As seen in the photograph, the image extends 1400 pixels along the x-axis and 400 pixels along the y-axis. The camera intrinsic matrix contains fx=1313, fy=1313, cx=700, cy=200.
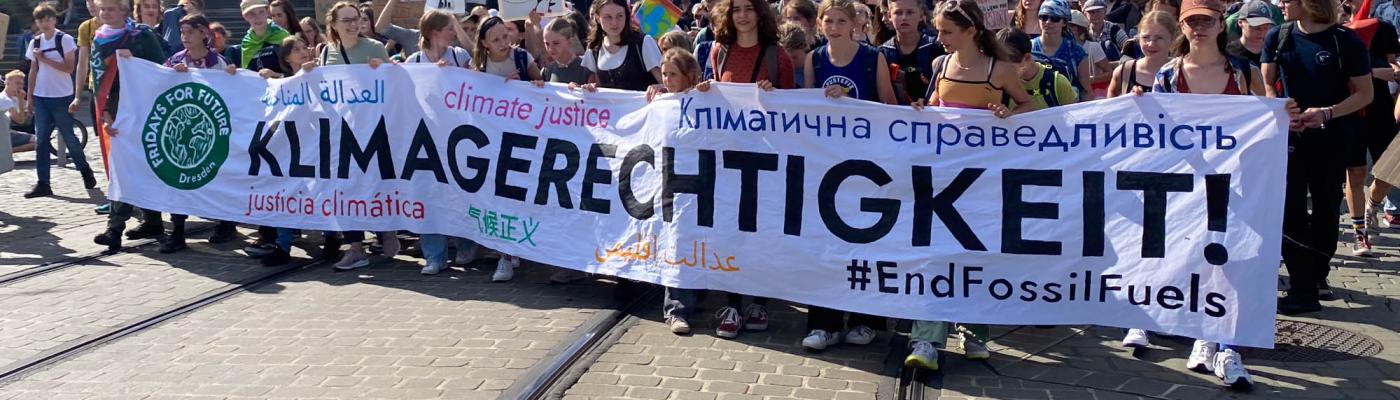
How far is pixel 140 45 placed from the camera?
31.5ft

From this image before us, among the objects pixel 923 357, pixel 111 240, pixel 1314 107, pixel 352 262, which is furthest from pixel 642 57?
pixel 111 240

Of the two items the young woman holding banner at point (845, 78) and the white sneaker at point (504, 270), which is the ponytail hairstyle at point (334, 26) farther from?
the young woman holding banner at point (845, 78)

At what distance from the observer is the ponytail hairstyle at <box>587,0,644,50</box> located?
768 cm

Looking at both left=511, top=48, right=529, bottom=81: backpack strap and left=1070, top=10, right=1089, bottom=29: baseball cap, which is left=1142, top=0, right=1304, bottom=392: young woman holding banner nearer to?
left=1070, top=10, right=1089, bottom=29: baseball cap

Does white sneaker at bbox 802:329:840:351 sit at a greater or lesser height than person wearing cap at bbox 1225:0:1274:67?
lesser

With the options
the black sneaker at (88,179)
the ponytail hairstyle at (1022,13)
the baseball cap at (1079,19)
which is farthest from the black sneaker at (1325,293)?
the black sneaker at (88,179)

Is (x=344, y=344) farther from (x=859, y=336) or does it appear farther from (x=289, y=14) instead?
(x=289, y=14)

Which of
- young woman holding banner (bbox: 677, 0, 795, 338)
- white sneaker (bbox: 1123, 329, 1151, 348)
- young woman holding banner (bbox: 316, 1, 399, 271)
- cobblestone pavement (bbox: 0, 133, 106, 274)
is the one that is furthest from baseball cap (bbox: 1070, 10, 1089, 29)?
cobblestone pavement (bbox: 0, 133, 106, 274)

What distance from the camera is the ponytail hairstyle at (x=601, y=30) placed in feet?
25.2

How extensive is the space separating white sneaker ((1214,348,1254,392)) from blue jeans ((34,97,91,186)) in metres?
10.3

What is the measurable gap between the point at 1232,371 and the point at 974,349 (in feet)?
3.69

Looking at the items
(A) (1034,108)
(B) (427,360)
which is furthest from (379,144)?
(A) (1034,108)

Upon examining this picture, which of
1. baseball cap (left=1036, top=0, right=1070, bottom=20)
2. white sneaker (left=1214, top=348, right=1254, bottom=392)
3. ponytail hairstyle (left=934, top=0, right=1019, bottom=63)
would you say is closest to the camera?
white sneaker (left=1214, top=348, right=1254, bottom=392)

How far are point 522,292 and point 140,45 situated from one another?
3.93 meters
